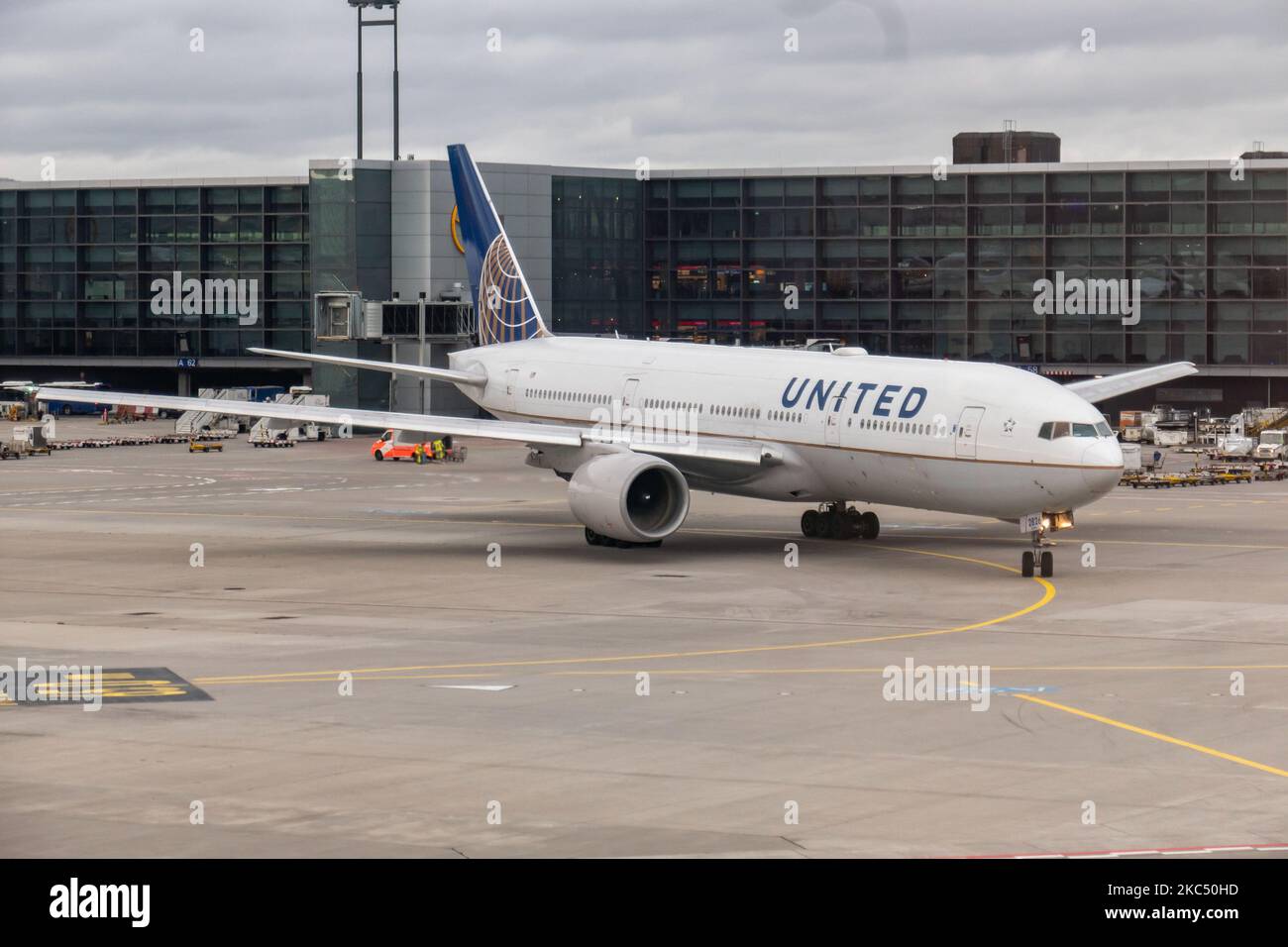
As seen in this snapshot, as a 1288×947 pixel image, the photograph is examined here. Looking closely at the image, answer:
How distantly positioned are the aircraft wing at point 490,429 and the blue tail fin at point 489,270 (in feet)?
38.1

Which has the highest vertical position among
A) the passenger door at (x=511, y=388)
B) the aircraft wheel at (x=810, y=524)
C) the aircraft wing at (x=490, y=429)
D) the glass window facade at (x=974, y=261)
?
the glass window facade at (x=974, y=261)

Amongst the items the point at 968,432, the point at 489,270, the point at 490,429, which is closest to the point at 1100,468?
the point at 968,432

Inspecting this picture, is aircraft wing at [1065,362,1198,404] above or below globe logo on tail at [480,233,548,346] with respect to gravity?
below

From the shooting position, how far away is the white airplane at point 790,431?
40.0 meters

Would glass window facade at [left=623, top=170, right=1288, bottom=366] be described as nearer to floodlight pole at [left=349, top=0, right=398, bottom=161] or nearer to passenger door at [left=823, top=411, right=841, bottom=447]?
floodlight pole at [left=349, top=0, right=398, bottom=161]

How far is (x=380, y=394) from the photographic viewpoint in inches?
4245

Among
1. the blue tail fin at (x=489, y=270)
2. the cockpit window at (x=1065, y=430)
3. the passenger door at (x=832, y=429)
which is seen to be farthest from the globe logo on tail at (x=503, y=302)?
the cockpit window at (x=1065, y=430)

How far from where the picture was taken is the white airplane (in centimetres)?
3997

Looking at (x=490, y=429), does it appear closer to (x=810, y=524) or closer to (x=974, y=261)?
(x=810, y=524)

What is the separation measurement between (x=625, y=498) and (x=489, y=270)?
19953 millimetres

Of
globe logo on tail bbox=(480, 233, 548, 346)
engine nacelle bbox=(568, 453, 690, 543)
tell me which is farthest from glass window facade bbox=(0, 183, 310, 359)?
engine nacelle bbox=(568, 453, 690, 543)

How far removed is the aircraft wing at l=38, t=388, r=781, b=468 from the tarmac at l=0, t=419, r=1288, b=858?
8.39ft

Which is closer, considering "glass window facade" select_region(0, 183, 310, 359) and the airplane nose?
the airplane nose

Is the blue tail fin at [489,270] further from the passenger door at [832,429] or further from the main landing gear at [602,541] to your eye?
the passenger door at [832,429]
